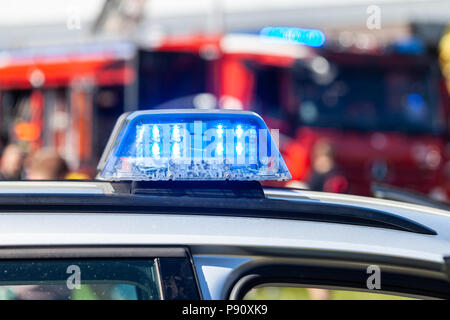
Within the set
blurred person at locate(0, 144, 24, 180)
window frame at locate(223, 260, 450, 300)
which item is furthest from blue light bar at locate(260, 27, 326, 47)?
window frame at locate(223, 260, 450, 300)

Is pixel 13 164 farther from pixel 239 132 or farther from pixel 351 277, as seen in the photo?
pixel 351 277

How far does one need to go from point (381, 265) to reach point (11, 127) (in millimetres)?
9833

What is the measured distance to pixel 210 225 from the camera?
1492mm

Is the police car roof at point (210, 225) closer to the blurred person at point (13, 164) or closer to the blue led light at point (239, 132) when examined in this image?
the blue led light at point (239, 132)

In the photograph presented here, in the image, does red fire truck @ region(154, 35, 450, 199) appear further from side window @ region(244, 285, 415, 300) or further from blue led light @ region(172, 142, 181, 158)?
blue led light @ region(172, 142, 181, 158)

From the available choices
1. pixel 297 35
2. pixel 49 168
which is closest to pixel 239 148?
pixel 49 168

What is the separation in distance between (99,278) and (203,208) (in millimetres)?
260

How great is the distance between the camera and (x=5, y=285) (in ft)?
4.91

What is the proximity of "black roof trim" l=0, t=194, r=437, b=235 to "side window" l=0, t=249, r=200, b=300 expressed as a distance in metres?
0.14

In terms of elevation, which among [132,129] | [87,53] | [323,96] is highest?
[87,53]

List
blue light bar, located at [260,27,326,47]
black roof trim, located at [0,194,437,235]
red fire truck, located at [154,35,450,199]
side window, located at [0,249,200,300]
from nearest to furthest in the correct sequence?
side window, located at [0,249,200,300] → black roof trim, located at [0,194,437,235] → red fire truck, located at [154,35,450,199] → blue light bar, located at [260,27,326,47]

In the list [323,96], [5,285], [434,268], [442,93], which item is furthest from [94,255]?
[442,93]

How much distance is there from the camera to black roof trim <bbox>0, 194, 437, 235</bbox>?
1.55 m
